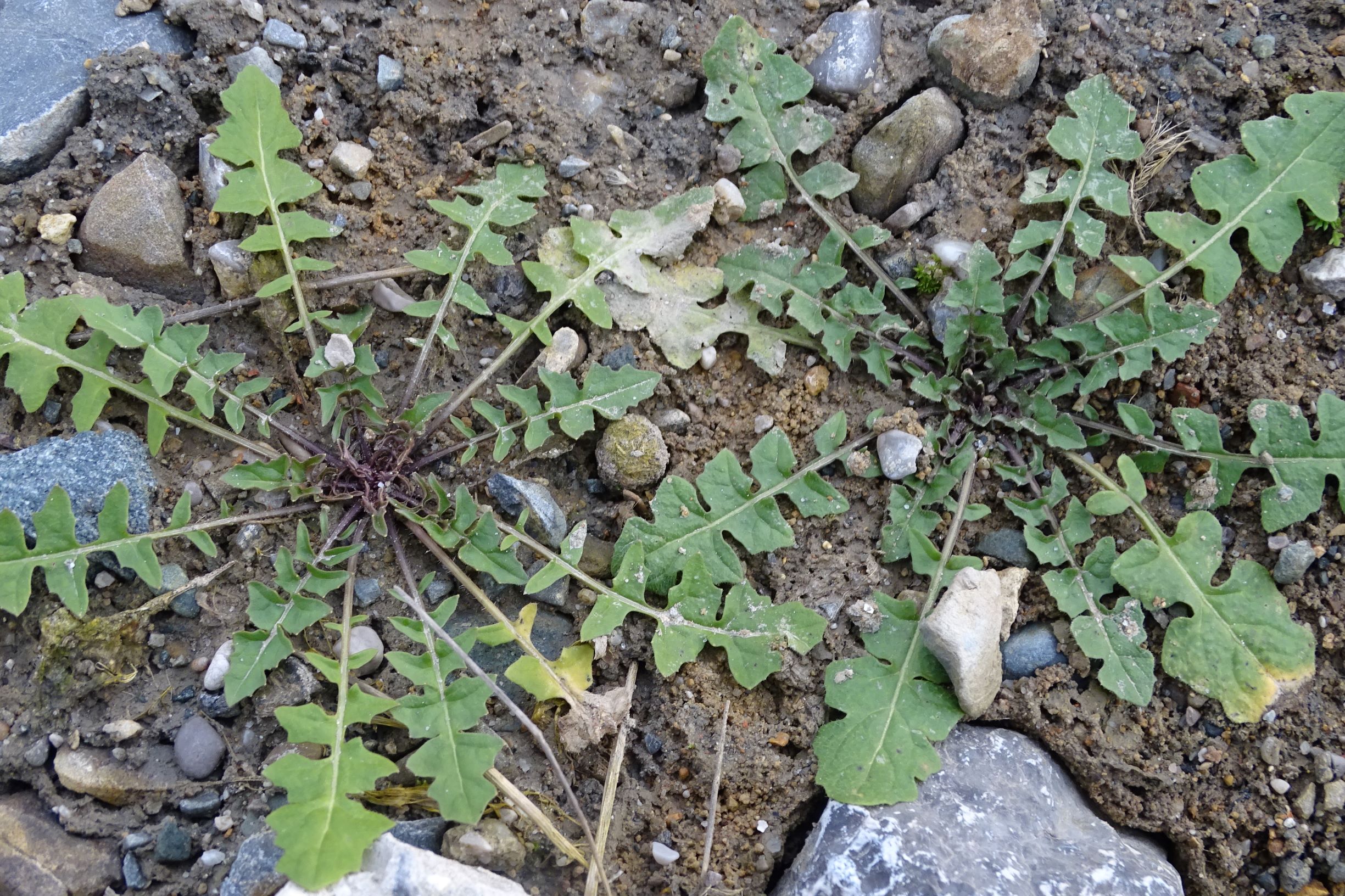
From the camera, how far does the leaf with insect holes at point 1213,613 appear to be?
289 centimetres

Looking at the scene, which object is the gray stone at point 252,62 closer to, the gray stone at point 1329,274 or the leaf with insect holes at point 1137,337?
the leaf with insect holes at point 1137,337

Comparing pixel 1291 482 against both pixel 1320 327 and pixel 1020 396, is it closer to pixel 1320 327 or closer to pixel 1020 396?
pixel 1320 327

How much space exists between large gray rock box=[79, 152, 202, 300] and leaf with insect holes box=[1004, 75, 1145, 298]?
3.17m

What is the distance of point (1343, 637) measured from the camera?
2.94 metres

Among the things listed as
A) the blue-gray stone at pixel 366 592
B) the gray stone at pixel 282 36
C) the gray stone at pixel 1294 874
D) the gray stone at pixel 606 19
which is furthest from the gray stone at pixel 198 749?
the gray stone at pixel 1294 874

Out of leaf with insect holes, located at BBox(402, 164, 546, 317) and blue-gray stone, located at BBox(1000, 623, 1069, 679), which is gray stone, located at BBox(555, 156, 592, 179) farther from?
blue-gray stone, located at BBox(1000, 623, 1069, 679)

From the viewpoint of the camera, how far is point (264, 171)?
318 centimetres

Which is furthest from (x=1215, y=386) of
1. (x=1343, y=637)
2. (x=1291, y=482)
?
(x=1343, y=637)

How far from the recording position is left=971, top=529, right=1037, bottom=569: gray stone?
3.18 metres

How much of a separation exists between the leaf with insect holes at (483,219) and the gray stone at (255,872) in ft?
6.14

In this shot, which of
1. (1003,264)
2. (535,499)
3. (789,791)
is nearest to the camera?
(789,791)

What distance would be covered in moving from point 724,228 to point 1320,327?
2242 mm

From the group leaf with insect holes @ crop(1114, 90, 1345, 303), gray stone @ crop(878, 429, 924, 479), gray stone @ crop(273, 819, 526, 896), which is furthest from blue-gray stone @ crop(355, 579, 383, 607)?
leaf with insect holes @ crop(1114, 90, 1345, 303)

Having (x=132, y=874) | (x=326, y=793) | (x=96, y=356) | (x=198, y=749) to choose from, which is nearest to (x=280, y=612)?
(x=198, y=749)
